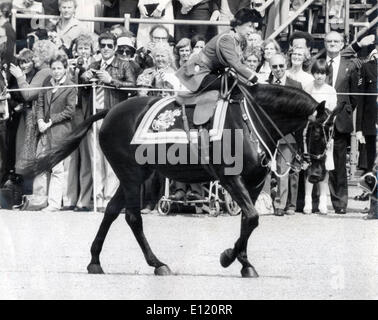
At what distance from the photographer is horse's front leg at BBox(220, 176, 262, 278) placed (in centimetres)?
1114

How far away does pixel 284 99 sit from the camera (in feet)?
37.6

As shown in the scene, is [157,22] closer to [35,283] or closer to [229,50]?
[229,50]

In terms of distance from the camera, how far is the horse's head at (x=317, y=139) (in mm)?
11359

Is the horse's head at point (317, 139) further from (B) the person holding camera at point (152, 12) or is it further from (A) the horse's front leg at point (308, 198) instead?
(B) the person holding camera at point (152, 12)

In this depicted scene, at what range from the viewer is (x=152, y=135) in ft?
38.4

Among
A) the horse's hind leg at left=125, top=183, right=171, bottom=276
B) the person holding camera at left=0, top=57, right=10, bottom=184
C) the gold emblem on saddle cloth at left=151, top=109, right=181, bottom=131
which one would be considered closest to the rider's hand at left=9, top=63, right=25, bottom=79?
the person holding camera at left=0, top=57, right=10, bottom=184

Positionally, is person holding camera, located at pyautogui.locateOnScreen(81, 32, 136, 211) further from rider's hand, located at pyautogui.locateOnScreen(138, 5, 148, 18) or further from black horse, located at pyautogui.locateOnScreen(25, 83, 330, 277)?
black horse, located at pyautogui.locateOnScreen(25, 83, 330, 277)

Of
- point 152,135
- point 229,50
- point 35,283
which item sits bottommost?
point 35,283

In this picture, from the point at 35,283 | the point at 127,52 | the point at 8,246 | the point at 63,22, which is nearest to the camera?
the point at 35,283

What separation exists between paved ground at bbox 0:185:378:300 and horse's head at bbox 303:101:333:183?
2.90 feet

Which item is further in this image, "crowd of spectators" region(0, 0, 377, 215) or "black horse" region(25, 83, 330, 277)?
→ "crowd of spectators" region(0, 0, 377, 215)

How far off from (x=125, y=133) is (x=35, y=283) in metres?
1.71

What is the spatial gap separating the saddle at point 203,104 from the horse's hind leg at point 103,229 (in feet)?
3.11

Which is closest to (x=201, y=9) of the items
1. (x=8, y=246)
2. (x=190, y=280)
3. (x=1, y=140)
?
(x=1, y=140)
